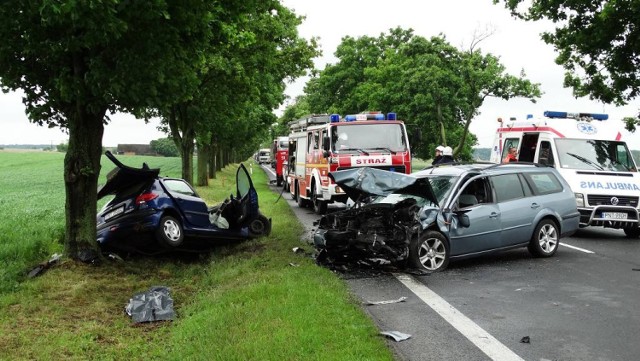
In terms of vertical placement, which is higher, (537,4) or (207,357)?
(537,4)

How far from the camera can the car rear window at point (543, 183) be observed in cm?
1002

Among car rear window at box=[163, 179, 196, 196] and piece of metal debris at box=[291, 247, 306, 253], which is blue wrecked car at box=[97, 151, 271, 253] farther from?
piece of metal debris at box=[291, 247, 306, 253]

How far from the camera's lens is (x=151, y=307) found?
7012 millimetres

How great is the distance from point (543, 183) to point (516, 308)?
4.03 m

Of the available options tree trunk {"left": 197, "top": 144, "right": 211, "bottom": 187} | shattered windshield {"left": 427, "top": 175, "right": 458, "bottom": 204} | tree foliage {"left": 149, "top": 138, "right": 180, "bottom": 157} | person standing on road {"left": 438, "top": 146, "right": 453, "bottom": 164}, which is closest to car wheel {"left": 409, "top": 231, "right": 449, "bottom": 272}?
shattered windshield {"left": 427, "top": 175, "right": 458, "bottom": 204}

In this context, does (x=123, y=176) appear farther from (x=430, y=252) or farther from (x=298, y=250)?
(x=430, y=252)

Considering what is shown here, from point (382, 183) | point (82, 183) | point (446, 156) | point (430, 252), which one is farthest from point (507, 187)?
point (82, 183)

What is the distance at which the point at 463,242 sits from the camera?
888 cm

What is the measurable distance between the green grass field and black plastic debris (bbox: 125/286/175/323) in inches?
5.0

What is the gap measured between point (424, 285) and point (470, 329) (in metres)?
2.02

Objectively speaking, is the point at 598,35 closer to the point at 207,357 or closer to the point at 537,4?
the point at 537,4

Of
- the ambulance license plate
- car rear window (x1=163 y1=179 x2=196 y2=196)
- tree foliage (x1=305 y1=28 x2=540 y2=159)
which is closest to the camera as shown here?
car rear window (x1=163 y1=179 x2=196 y2=196)

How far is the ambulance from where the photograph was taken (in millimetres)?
12211

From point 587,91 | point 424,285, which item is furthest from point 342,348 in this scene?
point 587,91
